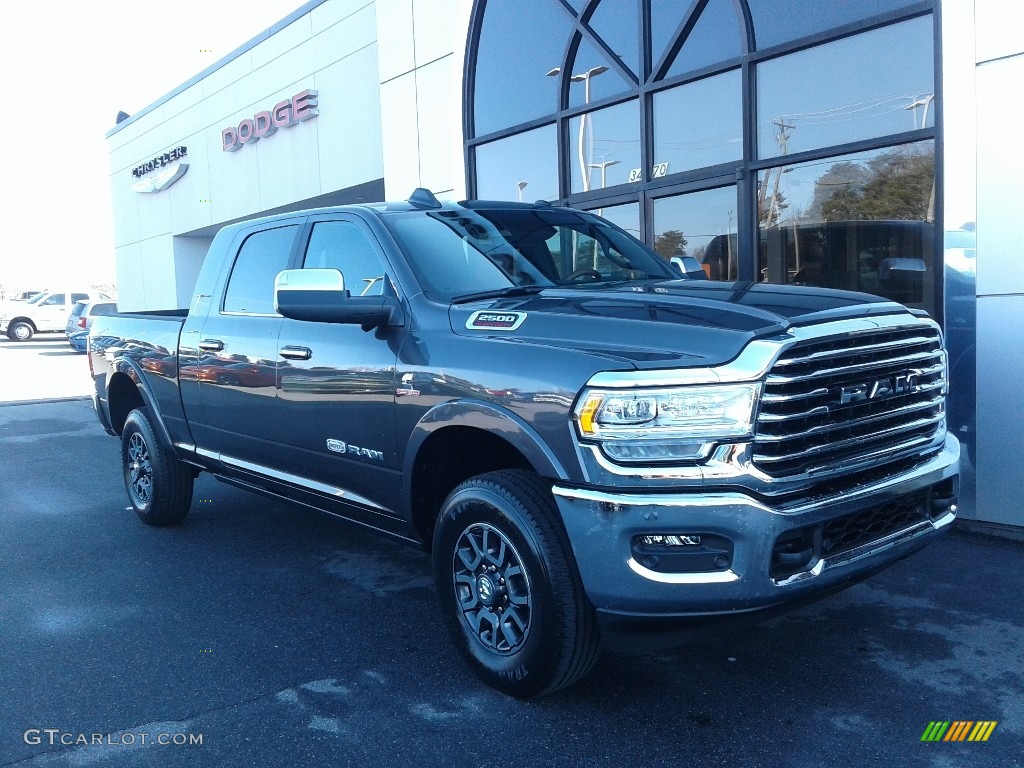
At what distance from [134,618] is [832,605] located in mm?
3425

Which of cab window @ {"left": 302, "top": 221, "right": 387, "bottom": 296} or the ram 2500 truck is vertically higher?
cab window @ {"left": 302, "top": 221, "right": 387, "bottom": 296}

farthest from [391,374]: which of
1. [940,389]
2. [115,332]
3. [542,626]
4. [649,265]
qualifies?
[115,332]

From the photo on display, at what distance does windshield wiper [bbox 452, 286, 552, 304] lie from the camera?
3982 millimetres

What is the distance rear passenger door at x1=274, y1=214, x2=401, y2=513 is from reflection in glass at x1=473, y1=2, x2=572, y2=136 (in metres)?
5.50

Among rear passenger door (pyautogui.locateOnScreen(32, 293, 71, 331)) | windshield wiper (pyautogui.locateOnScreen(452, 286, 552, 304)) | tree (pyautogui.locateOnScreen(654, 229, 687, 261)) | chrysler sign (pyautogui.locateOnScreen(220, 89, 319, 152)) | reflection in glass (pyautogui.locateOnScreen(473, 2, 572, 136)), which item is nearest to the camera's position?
windshield wiper (pyautogui.locateOnScreen(452, 286, 552, 304))

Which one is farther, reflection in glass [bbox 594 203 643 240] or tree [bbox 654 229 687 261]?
reflection in glass [bbox 594 203 643 240]

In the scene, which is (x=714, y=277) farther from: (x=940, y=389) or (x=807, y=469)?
(x=807, y=469)

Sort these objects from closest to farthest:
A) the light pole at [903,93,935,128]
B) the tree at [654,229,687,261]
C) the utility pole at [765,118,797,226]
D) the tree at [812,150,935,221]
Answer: the light pole at [903,93,935,128] → the tree at [812,150,935,221] → the utility pole at [765,118,797,226] → the tree at [654,229,687,261]

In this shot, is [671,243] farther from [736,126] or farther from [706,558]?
[706,558]

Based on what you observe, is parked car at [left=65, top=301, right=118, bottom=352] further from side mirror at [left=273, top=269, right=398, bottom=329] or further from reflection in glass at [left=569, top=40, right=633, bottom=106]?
side mirror at [left=273, top=269, right=398, bottom=329]

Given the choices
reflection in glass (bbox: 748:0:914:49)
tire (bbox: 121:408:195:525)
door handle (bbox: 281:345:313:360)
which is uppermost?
reflection in glass (bbox: 748:0:914:49)

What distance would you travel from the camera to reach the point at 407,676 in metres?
3.80

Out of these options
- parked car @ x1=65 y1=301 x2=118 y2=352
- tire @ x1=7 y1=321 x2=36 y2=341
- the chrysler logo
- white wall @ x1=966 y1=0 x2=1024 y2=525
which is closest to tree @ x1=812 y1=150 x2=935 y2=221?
white wall @ x1=966 y1=0 x2=1024 y2=525

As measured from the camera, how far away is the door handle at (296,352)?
444cm
